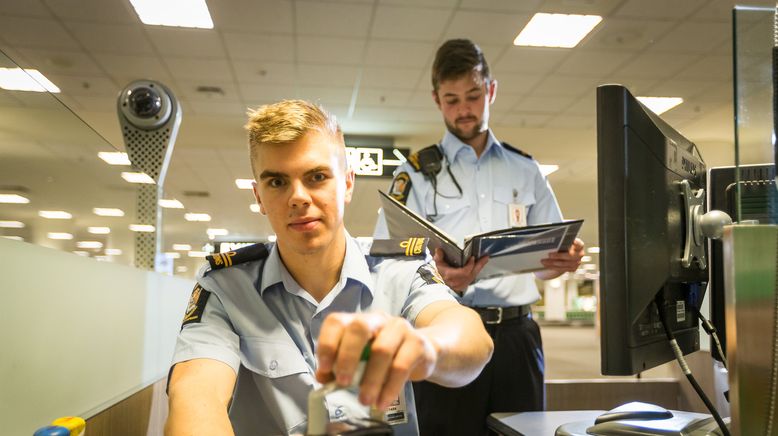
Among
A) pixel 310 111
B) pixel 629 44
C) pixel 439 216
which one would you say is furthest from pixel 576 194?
pixel 310 111

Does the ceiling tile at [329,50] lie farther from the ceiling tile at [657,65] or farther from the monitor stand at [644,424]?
the monitor stand at [644,424]

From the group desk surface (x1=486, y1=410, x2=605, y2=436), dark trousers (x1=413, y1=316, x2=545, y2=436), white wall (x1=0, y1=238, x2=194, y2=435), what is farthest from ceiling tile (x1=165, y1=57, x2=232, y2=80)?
desk surface (x1=486, y1=410, x2=605, y2=436)

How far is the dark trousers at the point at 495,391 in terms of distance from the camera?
63.1 inches

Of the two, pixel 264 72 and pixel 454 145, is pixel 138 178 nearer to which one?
pixel 454 145

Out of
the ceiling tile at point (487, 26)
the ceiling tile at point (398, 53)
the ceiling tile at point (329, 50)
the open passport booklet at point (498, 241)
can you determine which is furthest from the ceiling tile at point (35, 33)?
the open passport booklet at point (498, 241)

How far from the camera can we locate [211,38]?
4812mm

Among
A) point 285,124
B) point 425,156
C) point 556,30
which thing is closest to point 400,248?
point 285,124

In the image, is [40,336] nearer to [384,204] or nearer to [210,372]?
[210,372]

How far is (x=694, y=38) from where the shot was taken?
4852mm

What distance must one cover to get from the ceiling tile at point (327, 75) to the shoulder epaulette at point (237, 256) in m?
4.48

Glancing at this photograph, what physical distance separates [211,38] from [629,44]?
3.54 m

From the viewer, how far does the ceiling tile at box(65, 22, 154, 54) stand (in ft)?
15.2

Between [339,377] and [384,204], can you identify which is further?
[384,204]

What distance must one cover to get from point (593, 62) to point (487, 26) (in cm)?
129
